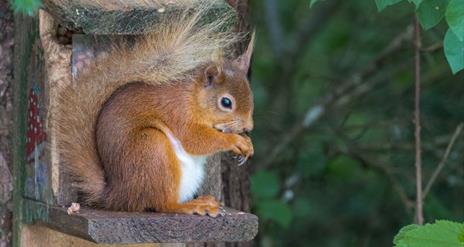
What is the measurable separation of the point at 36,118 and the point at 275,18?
2608mm

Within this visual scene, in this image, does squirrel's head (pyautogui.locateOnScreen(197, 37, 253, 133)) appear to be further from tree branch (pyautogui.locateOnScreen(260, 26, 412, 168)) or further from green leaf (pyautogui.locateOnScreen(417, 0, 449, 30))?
tree branch (pyautogui.locateOnScreen(260, 26, 412, 168))

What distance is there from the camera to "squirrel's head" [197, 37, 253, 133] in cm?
276

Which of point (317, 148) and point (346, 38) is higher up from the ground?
point (346, 38)

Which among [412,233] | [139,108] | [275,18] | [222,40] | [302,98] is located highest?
[275,18]

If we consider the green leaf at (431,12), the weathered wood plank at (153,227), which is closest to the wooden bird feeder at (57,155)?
the weathered wood plank at (153,227)

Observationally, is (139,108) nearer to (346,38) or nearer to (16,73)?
(16,73)

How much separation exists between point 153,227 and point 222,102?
43 cm

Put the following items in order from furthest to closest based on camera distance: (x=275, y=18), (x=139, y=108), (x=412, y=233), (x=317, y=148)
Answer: (x=275, y=18)
(x=317, y=148)
(x=139, y=108)
(x=412, y=233)

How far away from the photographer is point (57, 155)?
2707 mm

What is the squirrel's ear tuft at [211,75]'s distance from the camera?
2.76 m

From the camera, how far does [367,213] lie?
4.84 m

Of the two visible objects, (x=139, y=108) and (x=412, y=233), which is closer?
(x=412, y=233)

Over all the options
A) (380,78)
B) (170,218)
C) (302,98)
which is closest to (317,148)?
(380,78)

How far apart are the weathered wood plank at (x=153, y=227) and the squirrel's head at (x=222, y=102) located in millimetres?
253
